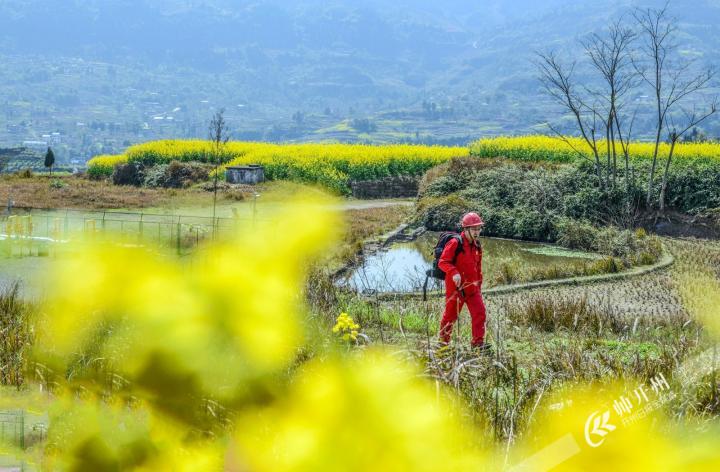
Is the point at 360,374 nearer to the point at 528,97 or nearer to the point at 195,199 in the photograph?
the point at 195,199

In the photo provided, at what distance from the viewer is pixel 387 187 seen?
27.8 metres

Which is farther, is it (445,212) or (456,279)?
(445,212)

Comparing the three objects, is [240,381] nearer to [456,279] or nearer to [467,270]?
[456,279]

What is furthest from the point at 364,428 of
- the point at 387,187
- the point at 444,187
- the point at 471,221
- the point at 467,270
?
the point at 387,187

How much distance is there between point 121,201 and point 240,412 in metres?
20.9

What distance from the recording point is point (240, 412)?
715 mm

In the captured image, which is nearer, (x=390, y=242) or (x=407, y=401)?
(x=407, y=401)

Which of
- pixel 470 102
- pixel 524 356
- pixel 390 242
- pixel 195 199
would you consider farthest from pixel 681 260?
pixel 470 102

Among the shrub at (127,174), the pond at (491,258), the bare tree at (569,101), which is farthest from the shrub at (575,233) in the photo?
the shrub at (127,174)

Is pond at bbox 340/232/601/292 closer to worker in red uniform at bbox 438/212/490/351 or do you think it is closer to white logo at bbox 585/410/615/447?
worker in red uniform at bbox 438/212/490/351

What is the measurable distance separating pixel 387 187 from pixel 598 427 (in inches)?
1077

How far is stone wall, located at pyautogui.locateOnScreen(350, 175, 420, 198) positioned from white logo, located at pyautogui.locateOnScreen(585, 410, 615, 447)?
86.3 ft

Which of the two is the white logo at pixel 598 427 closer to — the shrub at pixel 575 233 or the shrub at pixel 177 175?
the shrub at pixel 575 233

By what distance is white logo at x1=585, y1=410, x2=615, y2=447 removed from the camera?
545 mm
